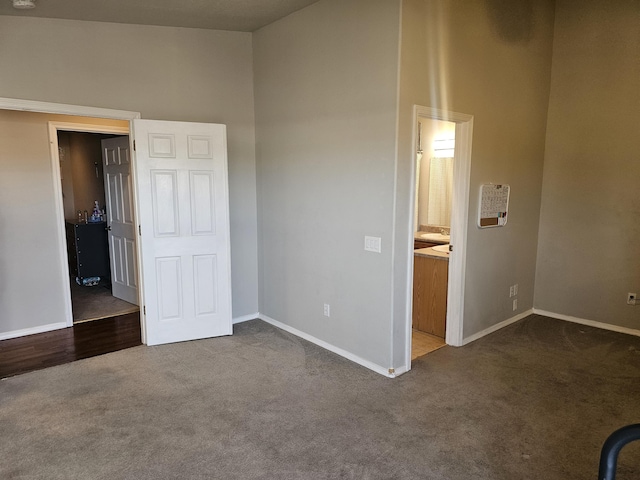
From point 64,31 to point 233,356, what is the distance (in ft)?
9.91

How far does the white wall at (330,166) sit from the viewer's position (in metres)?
3.11

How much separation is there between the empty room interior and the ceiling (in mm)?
33

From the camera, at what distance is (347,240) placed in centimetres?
348

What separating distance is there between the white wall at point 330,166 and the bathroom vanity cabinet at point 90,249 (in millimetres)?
2875

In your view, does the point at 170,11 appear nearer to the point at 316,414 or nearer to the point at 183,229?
the point at 183,229

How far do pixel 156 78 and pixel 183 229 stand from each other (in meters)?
1.40

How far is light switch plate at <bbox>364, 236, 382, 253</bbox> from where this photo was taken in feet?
10.5

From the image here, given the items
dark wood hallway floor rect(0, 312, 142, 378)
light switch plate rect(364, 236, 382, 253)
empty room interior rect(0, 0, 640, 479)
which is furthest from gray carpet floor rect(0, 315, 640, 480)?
light switch plate rect(364, 236, 382, 253)

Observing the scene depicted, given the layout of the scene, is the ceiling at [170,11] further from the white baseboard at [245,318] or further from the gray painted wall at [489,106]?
the white baseboard at [245,318]

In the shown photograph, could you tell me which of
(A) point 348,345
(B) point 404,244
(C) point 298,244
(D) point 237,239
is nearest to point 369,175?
(B) point 404,244

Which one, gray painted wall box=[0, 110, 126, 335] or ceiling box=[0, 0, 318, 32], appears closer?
ceiling box=[0, 0, 318, 32]

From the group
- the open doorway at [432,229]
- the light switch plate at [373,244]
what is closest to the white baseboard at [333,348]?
the open doorway at [432,229]

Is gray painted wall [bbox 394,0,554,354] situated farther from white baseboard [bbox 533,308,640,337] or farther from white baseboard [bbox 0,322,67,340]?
white baseboard [bbox 0,322,67,340]

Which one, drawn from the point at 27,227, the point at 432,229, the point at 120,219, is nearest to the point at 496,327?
the point at 432,229
